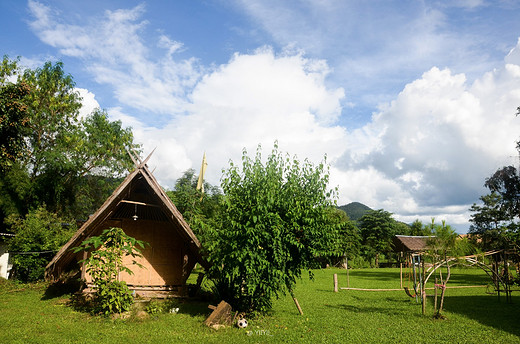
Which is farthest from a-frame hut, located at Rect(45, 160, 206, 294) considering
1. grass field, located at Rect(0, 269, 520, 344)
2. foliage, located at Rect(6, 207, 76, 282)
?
foliage, located at Rect(6, 207, 76, 282)

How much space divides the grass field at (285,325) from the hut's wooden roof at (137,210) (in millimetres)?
1936

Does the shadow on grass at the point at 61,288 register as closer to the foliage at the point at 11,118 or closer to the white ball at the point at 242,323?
the foliage at the point at 11,118

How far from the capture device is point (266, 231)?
31.4 ft

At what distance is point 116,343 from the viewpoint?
783cm

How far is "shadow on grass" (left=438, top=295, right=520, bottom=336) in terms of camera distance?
1027 centimetres

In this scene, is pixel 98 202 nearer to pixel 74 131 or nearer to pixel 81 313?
pixel 74 131

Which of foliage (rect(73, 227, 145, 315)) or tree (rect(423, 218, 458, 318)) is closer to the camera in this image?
foliage (rect(73, 227, 145, 315))

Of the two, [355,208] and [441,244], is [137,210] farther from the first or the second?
[355,208]

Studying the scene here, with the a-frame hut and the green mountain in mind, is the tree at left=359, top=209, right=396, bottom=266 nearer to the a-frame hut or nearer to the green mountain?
the a-frame hut

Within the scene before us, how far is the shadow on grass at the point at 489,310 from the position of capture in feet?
33.7

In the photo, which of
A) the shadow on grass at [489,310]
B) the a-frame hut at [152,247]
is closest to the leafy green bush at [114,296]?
the a-frame hut at [152,247]

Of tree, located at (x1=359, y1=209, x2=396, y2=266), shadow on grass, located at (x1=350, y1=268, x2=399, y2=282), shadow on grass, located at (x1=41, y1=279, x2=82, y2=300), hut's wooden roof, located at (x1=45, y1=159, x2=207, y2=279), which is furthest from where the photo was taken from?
tree, located at (x1=359, y1=209, x2=396, y2=266)

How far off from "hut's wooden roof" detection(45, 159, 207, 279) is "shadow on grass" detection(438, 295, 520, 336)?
9.10 m

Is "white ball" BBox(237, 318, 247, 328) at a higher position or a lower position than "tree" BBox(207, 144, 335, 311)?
lower
